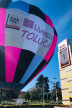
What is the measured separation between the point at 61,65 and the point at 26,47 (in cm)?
2808

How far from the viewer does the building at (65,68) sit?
37406 millimetres

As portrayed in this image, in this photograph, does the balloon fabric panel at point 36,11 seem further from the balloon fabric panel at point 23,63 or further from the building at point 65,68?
the building at point 65,68

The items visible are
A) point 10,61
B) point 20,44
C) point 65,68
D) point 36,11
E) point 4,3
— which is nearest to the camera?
point 10,61

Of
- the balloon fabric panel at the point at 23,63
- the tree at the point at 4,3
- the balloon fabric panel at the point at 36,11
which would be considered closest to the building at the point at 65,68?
the balloon fabric panel at the point at 36,11

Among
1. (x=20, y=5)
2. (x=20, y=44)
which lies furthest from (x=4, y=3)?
(x=20, y=44)

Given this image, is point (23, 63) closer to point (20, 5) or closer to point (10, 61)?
point (10, 61)

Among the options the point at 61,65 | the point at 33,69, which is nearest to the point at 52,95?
the point at 61,65

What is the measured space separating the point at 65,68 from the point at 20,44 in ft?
89.5

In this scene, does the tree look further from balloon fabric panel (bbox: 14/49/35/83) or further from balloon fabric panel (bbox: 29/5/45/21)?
balloon fabric panel (bbox: 14/49/35/83)

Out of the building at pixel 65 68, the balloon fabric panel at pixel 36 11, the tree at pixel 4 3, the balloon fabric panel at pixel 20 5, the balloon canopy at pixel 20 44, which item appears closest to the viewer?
the balloon canopy at pixel 20 44

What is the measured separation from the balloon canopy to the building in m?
23.0

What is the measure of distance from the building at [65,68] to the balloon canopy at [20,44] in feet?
75.4

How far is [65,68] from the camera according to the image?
40.1m

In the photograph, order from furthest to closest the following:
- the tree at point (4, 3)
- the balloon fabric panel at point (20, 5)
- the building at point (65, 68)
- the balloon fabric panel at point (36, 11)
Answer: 1. the building at point (65, 68)
2. the balloon fabric panel at point (36, 11)
3. the balloon fabric panel at point (20, 5)
4. the tree at point (4, 3)
